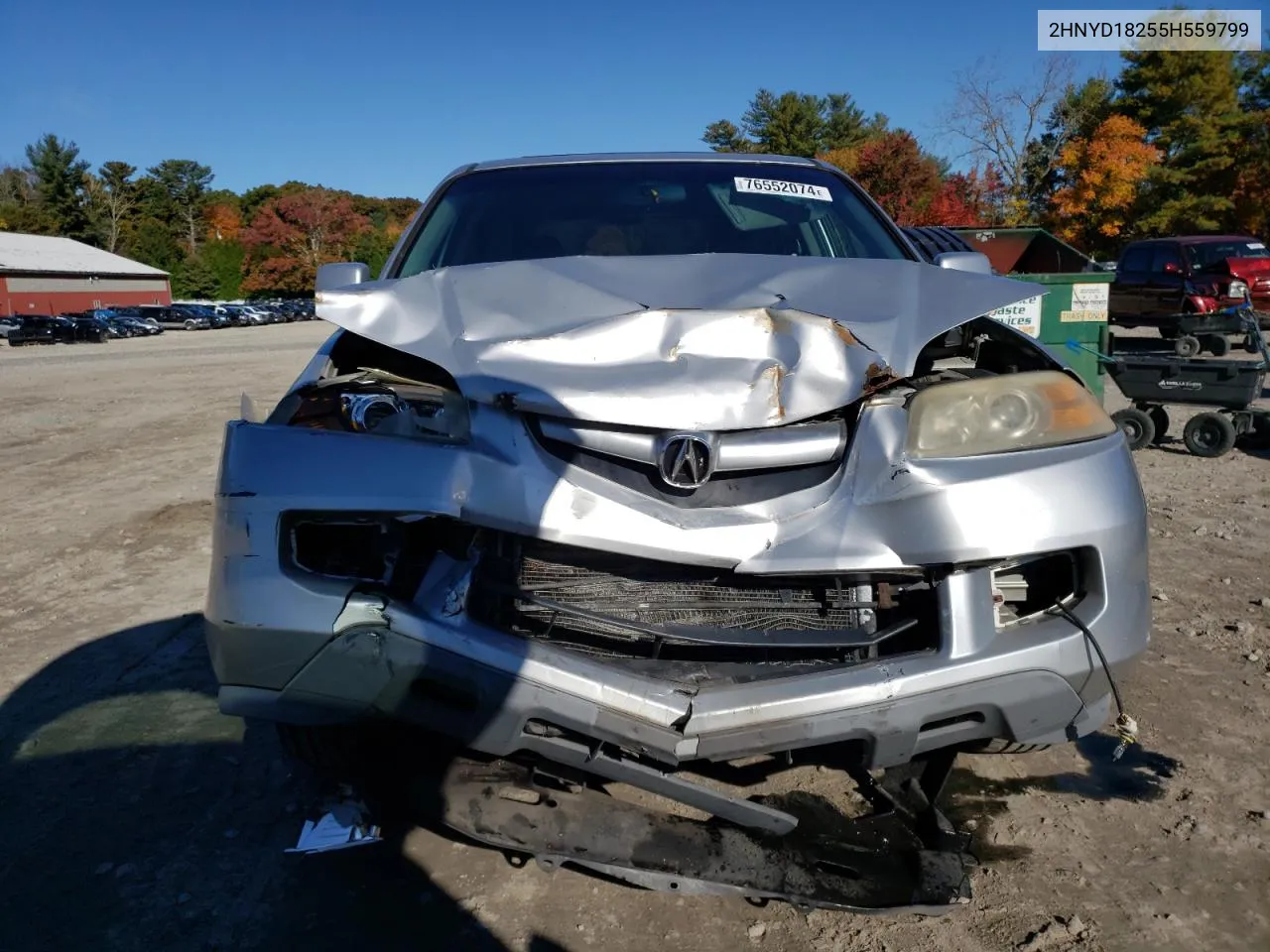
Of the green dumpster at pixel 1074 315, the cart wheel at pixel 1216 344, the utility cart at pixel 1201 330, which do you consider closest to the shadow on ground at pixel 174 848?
the green dumpster at pixel 1074 315

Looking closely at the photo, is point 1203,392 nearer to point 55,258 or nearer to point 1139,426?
point 1139,426

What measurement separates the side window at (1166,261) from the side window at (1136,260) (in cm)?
12

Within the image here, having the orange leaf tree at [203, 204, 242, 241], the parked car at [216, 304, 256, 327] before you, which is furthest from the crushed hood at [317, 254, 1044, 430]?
the orange leaf tree at [203, 204, 242, 241]

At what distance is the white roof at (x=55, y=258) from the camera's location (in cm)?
5437

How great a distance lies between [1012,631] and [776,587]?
1.62 feet

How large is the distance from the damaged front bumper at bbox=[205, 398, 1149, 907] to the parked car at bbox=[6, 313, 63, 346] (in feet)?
130

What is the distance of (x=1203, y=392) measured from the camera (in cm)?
727

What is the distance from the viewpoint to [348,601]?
74.3 inches

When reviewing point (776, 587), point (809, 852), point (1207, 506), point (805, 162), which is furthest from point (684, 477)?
point (1207, 506)

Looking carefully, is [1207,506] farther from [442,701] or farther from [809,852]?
[442,701]

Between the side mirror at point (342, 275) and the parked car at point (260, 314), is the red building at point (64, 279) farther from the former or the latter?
the side mirror at point (342, 275)

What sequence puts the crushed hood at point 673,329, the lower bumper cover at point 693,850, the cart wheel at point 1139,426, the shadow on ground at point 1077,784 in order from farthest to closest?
the cart wheel at point 1139,426 → the shadow on ground at point 1077,784 → the lower bumper cover at point 693,850 → the crushed hood at point 673,329

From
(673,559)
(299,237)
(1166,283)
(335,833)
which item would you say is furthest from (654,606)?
(299,237)

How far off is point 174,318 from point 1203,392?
4901 cm
